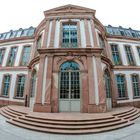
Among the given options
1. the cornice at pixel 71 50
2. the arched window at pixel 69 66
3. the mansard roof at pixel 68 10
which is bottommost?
the arched window at pixel 69 66

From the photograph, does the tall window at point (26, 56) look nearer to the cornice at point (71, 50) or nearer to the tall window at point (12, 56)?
the tall window at point (12, 56)

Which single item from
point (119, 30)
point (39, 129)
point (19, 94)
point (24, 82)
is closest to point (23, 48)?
point (24, 82)

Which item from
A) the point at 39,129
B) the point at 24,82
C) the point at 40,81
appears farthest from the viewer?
the point at 24,82

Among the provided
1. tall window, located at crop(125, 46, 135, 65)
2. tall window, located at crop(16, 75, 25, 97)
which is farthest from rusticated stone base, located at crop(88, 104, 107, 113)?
tall window, located at crop(125, 46, 135, 65)

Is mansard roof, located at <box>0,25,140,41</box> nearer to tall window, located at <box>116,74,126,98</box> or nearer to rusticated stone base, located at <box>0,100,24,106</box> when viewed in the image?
tall window, located at <box>116,74,126,98</box>

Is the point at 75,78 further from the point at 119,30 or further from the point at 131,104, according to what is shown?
the point at 119,30

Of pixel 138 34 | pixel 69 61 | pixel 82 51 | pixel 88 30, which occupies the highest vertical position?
pixel 138 34

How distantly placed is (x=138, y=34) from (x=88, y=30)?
11883mm

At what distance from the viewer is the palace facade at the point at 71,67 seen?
9.06 m

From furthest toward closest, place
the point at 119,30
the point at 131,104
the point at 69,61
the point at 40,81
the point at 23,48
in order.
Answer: the point at 119,30 → the point at 23,48 → the point at 131,104 → the point at 69,61 → the point at 40,81

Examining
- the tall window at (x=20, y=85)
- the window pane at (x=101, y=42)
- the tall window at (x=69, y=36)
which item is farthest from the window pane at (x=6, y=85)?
the window pane at (x=101, y=42)

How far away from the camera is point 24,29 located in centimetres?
1902

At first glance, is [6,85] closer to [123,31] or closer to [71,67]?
[71,67]

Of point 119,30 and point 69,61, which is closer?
point 69,61
